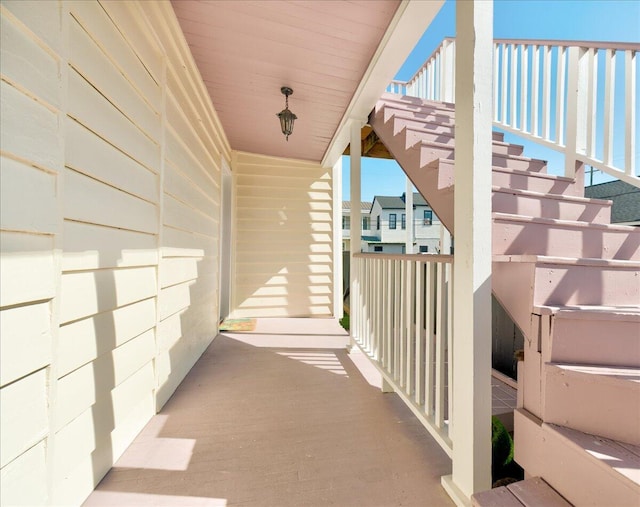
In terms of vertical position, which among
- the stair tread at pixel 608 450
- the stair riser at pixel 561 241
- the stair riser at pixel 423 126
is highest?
the stair riser at pixel 423 126

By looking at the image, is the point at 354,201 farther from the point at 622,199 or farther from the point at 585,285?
the point at 622,199

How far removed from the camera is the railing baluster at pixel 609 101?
1769 mm

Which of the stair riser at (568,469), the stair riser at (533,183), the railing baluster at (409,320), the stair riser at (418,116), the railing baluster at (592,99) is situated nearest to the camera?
the stair riser at (568,469)

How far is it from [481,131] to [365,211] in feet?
76.7

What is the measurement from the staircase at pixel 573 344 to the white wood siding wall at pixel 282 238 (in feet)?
10.2

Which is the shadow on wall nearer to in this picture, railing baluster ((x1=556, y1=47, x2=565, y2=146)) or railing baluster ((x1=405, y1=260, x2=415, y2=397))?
railing baluster ((x1=405, y1=260, x2=415, y2=397))

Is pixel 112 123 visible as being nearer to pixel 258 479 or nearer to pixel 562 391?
pixel 258 479

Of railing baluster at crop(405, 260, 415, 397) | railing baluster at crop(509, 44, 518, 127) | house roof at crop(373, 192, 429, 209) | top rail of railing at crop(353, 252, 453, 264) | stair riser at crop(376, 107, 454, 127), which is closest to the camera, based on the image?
top rail of railing at crop(353, 252, 453, 264)

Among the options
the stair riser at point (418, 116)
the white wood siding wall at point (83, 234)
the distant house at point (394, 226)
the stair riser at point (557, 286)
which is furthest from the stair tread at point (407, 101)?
the distant house at point (394, 226)

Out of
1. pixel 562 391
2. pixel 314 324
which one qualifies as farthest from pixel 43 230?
pixel 314 324

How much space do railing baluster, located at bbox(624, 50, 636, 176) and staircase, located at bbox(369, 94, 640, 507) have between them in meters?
0.55

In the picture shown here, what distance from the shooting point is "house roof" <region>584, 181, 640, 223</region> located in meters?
7.22

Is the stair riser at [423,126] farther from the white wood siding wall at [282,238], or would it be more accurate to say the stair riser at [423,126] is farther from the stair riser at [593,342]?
the white wood siding wall at [282,238]

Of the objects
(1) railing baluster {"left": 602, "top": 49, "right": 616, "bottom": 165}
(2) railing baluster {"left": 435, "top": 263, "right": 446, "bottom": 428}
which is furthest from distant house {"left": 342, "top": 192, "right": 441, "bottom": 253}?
(2) railing baluster {"left": 435, "top": 263, "right": 446, "bottom": 428}
